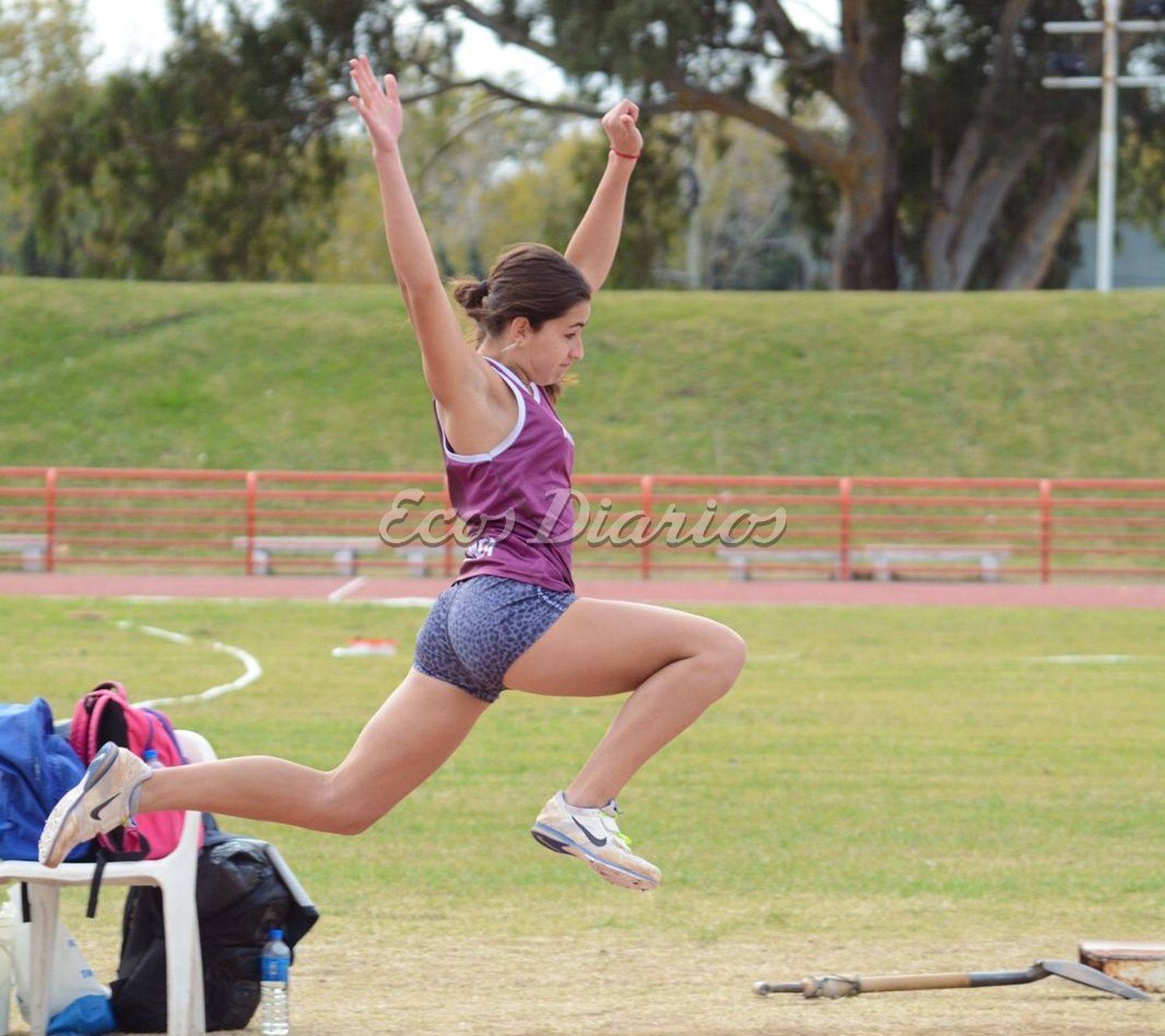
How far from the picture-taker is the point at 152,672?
14.0m

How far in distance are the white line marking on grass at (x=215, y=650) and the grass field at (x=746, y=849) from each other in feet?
0.58

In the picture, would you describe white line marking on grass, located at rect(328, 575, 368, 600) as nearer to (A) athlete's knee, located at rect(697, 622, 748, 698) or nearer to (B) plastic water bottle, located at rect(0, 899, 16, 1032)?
(B) plastic water bottle, located at rect(0, 899, 16, 1032)

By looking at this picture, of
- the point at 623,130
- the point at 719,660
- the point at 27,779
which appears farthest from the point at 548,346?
the point at 27,779

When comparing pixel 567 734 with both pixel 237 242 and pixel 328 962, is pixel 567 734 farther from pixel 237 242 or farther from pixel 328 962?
pixel 237 242

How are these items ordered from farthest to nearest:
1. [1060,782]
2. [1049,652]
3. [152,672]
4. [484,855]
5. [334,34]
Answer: [334,34] < [1049,652] < [152,672] < [1060,782] < [484,855]

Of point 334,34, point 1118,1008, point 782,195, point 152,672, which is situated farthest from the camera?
point 782,195

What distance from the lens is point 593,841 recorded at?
465 cm

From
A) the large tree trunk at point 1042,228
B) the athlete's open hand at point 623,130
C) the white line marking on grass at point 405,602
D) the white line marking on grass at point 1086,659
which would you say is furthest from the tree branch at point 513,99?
the athlete's open hand at point 623,130

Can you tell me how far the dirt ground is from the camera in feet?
17.8

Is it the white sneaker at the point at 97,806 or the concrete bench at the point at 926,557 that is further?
the concrete bench at the point at 926,557

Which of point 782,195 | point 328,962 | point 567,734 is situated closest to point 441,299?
point 328,962

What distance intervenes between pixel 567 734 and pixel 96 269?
36.6 metres

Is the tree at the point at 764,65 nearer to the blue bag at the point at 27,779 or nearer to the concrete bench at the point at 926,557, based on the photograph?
the concrete bench at the point at 926,557

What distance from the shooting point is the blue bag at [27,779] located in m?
5.01
